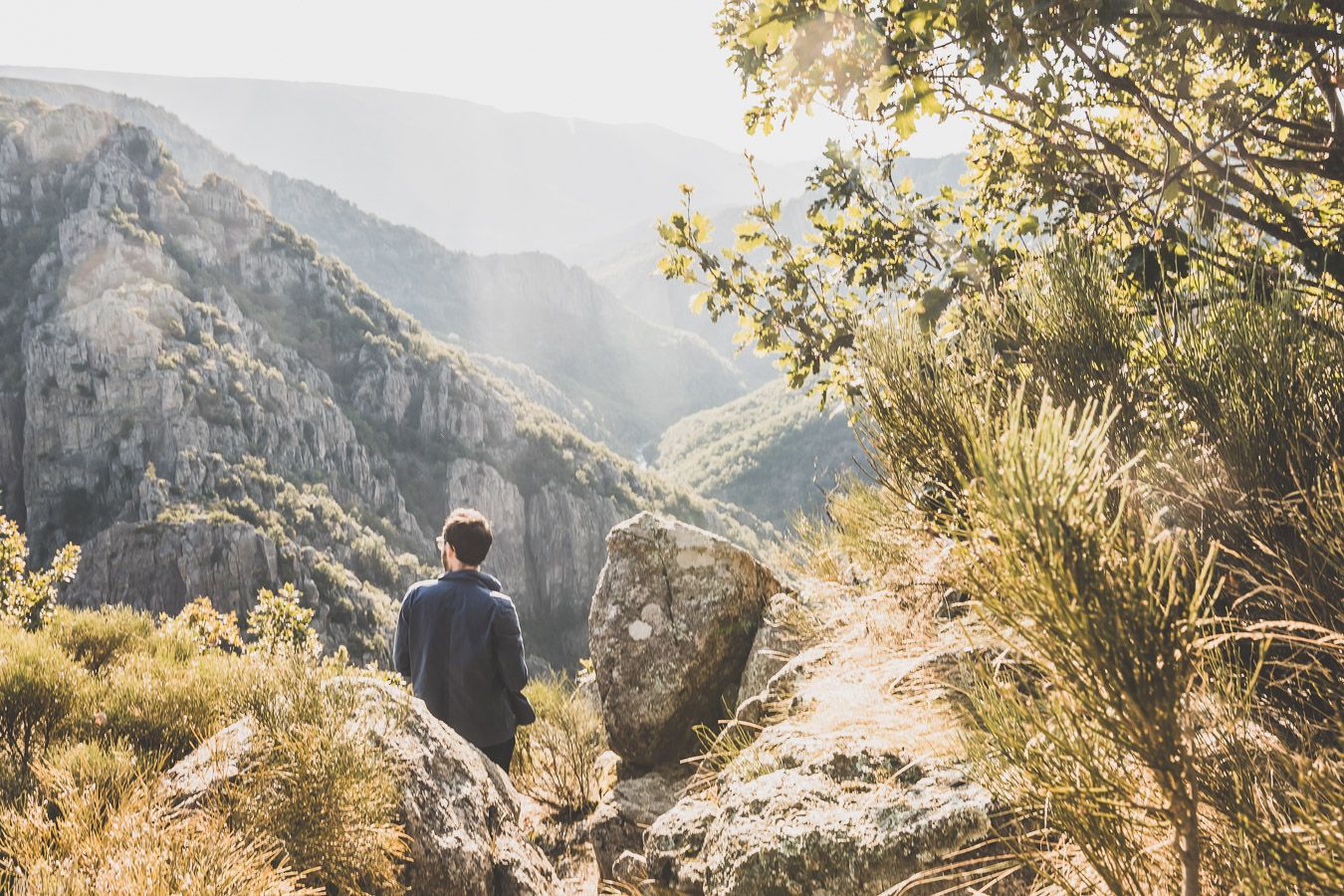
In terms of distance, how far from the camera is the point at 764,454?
14525 cm

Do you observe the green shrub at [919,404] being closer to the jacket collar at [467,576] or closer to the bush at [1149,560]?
the bush at [1149,560]

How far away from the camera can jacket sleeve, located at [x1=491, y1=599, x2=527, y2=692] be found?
4016mm

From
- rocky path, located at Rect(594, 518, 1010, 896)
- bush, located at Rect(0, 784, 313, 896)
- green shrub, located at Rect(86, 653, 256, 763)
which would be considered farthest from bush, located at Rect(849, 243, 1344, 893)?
green shrub, located at Rect(86, 653, 256, 763)

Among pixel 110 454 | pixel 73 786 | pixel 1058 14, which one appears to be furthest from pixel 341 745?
pixel 110 454

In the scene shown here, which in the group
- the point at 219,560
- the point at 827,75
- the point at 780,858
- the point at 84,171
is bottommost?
the point at 219,560

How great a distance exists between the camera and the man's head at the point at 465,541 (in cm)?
425

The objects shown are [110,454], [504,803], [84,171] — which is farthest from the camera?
[84,171]

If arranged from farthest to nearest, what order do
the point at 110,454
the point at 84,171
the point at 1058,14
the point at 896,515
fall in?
Result: the point at 84,171, the point at 110,454, the point at 1058,14, the point at 896,515

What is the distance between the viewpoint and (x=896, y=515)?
269 cm

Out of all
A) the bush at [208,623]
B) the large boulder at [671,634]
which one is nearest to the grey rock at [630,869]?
the large boulder at [671,634]

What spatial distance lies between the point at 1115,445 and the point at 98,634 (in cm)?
547

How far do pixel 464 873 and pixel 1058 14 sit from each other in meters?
4.46

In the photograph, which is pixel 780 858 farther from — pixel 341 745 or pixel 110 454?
pixel 110 454

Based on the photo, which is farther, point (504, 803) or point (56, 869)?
point (504, 803)
